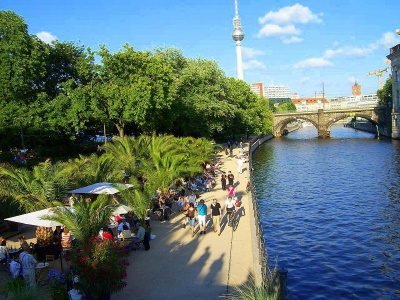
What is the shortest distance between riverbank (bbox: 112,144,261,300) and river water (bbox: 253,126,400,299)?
2.70 m

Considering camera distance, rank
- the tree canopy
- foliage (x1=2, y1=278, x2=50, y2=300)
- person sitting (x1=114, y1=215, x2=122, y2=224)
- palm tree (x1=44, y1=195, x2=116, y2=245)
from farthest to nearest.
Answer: the tree canopy → person sitting (x1=114, y1=215, x2=122, y2=224) → palm tree (x1=44, y1=195, x2=116, y2=245) → foliage (x1=2, y1=278, x2=50, y2=300)

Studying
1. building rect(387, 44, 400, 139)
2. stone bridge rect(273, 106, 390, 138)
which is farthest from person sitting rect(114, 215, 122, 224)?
stone bridge rect(273, 106, 390, 138)

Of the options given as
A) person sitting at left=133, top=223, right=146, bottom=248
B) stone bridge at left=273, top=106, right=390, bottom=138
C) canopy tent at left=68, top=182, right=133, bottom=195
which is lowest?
person sitting at left=133, top=223, right=146, bottom=248

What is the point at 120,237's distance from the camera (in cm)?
1695

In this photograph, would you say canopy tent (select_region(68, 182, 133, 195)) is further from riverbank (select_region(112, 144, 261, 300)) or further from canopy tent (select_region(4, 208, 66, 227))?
canopy tent (select_region(4, 208, 66, 227))

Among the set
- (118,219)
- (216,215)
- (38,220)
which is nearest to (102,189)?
(118,219)

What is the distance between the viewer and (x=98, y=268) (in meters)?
11.0

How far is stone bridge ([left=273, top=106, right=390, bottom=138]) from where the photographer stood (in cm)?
9788

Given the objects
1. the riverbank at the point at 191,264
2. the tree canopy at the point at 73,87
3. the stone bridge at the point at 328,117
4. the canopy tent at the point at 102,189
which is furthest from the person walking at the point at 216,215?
the stone bridge at the point at 328,117

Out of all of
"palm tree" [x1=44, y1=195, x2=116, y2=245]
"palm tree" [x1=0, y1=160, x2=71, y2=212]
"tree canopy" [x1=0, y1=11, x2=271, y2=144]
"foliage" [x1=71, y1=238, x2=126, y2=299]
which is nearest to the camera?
"foliage" [x1=71, y1=238, x2=126, y2=299]

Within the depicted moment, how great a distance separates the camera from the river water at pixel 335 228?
17.5 meters

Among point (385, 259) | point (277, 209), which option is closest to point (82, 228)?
point (385, 259)

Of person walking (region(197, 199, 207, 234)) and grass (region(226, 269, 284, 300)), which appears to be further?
person walking (region(197, 199, 207, 234))

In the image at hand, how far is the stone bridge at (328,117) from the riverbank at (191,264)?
81246mm
